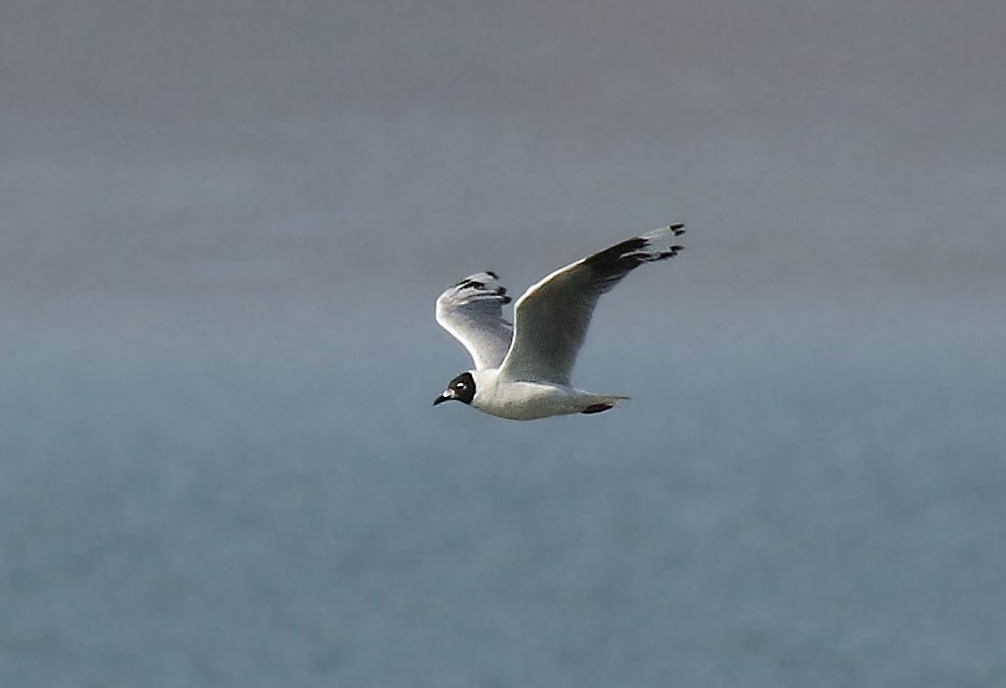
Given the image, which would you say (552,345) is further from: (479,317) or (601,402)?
(479,317)

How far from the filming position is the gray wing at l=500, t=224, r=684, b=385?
40.2 feet

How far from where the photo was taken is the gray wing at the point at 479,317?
14.9m

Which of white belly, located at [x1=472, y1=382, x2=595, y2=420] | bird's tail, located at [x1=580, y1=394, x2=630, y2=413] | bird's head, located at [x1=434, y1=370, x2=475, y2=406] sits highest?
bird's head, located at [x1=434, y1=370, x2=475, y2=406]

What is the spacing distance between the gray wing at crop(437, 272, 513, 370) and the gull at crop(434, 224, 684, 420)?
0.12 metres

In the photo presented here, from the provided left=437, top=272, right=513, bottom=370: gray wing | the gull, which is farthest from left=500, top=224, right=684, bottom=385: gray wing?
left=437, top=272, right=513, bottom=370: gray wing

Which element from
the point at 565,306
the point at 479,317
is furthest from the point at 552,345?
the point at 479,317

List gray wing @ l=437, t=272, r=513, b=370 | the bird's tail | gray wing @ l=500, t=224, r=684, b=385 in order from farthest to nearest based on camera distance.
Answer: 1. gray wing @ l=437, t=272, r=513, b=370
2. the bird's tail
3. gray wing @ l=500, t=224, r=684, b=385

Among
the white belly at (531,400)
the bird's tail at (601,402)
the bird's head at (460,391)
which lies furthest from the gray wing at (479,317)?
the bird's tail at (601,402)

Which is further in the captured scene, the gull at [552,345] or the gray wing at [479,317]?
the gray wing at [479,317]

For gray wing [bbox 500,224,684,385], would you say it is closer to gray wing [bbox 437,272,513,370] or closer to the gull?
the gull

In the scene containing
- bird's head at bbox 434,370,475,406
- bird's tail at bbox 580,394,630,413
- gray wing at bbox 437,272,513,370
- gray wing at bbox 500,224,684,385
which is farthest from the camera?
gray wing at bbox 437,272,513,370

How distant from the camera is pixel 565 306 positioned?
12906mm

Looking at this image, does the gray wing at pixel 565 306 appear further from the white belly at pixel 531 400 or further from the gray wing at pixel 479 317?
the gray wing at pixel 479 317

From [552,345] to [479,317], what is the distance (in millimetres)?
2427
